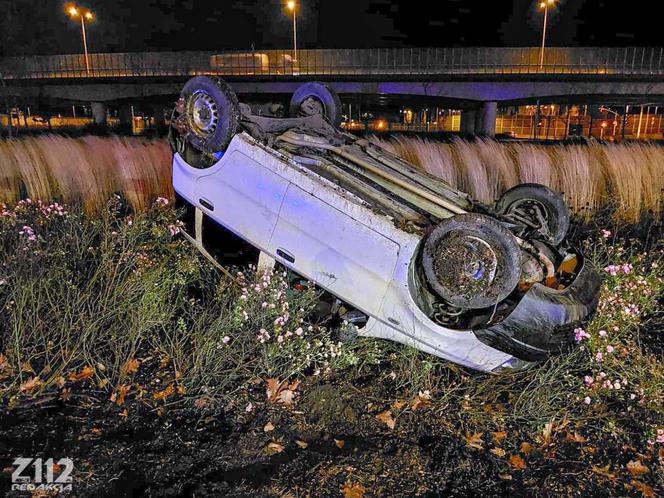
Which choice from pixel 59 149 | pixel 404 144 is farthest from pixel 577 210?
pixel 59 149

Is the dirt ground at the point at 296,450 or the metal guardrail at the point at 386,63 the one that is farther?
the metal guardrail at the point at 386,63

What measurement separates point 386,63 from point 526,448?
3006 cm

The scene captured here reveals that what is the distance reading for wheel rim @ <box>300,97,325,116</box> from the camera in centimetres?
527

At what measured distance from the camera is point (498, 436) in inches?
115

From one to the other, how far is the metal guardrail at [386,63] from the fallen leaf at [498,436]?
91.7ft

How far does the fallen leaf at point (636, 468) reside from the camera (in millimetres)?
2686

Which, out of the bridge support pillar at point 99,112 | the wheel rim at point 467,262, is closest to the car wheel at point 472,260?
the wheel rim at point 467,262

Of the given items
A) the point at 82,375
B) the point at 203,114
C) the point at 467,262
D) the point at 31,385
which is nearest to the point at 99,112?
the point at 203,114

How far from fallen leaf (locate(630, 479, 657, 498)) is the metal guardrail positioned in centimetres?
2824

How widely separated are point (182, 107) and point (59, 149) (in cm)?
400

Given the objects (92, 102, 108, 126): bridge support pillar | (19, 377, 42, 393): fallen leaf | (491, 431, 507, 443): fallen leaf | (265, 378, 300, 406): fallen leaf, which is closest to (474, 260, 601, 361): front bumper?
(491, 431, 507, 443): fallen leaf

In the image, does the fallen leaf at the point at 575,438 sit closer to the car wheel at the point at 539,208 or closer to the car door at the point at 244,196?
the car wheel at the point at 539,208

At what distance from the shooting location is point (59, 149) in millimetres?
6918

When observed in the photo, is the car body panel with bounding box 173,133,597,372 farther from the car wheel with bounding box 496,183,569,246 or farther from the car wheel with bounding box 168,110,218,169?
the car wheel with bounding box 496,183,569,246
